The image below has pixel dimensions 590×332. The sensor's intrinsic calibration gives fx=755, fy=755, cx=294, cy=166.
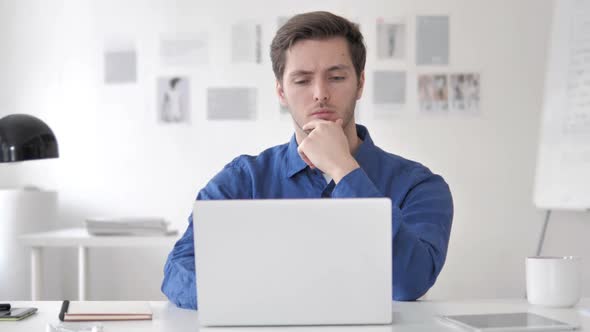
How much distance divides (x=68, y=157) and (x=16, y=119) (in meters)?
2.15

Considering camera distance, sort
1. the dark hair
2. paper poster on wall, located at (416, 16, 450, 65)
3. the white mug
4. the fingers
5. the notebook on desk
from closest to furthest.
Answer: the notebook on desk < the white mug < the fingers < the dark hair < paper poster on wall, located at (416, 16, 450, 65)

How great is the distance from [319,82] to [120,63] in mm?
2142

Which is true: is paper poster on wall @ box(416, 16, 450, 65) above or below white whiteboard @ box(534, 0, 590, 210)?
above

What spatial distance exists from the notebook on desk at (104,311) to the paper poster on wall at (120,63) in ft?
7.62

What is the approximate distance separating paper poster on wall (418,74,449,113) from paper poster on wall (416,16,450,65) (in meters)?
0.08

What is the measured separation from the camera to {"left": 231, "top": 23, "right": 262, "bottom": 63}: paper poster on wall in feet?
11.6

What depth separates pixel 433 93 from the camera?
3.48 m

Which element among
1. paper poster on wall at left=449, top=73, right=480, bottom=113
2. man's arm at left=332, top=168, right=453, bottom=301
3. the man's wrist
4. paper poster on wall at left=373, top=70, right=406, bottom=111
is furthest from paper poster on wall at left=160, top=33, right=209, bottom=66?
the man's wrist

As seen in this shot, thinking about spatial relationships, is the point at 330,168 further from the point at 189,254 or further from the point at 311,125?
the point at 189,254

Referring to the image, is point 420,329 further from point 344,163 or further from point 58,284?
point 58,284

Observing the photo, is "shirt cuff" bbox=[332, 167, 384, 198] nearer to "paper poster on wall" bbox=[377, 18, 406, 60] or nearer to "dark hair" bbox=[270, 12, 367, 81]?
"dark hair" bbox=[270, 12, 367, 81]

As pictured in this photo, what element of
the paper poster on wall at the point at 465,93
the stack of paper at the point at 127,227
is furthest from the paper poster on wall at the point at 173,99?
the paper poster on wall at the point at 465,93

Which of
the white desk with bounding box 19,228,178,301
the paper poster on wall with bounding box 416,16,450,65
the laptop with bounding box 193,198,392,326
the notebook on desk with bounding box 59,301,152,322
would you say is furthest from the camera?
the paper poster on wall with bounding box 416,16,450,65

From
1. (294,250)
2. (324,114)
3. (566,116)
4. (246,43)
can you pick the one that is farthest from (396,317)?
(246,43)
